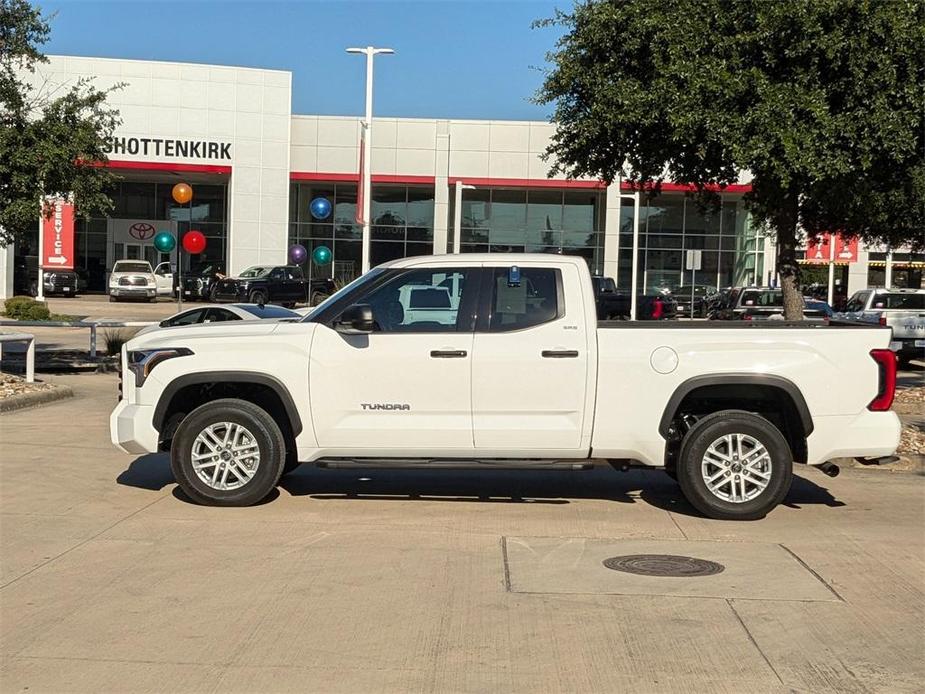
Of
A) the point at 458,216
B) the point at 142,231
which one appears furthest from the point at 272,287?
the point at 142,231

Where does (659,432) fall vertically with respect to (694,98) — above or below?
below

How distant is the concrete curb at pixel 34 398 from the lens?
14.6 metres

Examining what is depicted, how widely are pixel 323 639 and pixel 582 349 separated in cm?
353

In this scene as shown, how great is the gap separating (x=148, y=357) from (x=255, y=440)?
1.08 metres

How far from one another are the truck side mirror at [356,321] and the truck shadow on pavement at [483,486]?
159cm

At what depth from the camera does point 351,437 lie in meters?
8.57

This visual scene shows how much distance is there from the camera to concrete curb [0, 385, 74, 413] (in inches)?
575

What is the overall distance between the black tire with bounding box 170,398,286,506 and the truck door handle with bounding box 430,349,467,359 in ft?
4.46

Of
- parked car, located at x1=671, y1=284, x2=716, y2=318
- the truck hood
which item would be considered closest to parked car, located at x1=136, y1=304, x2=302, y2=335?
the truck hood

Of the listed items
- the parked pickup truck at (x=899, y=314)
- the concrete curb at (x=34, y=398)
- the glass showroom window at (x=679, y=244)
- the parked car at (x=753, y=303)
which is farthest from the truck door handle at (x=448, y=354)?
the glass showroom window at (x=679, y=244)

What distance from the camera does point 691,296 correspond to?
173 feet

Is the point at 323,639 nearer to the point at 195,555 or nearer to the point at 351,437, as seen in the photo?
the point at 195,555

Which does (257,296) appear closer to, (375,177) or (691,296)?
(375,177)

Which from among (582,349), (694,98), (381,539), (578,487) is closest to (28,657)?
(381,539)
